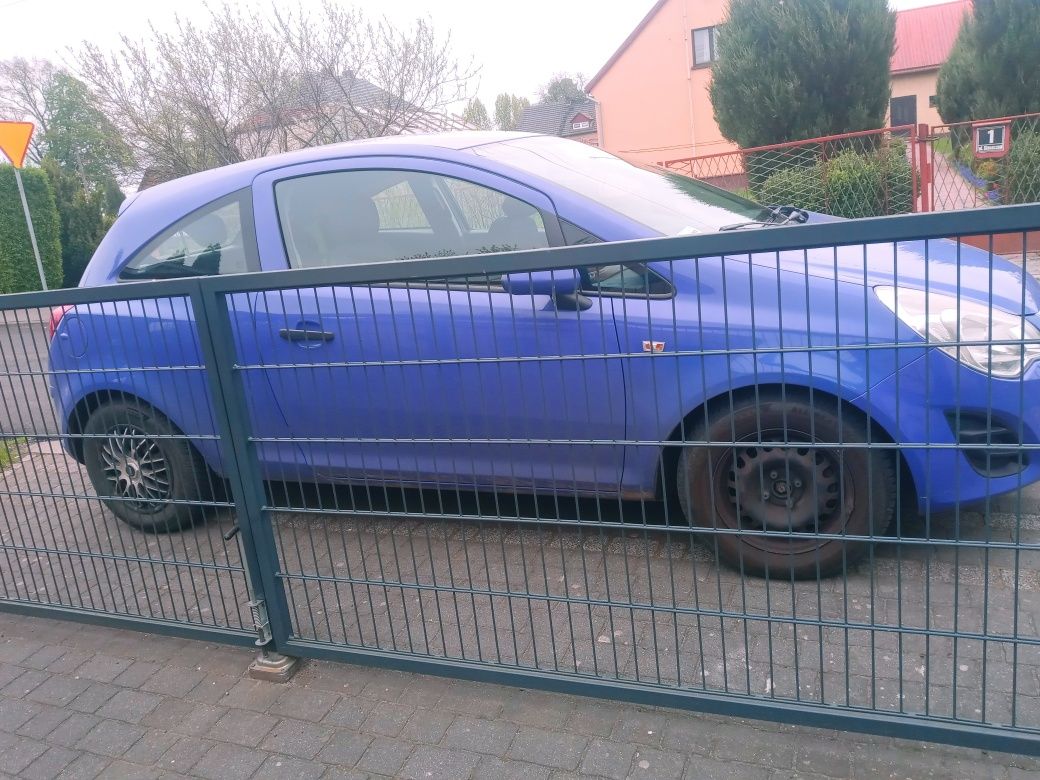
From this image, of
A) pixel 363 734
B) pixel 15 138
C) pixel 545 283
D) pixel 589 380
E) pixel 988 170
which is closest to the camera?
pixel 545 283

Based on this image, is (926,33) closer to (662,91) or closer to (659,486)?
(662,91)

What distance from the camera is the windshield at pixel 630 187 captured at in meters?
3.70

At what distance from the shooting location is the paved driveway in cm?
260

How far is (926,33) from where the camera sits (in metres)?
39.0

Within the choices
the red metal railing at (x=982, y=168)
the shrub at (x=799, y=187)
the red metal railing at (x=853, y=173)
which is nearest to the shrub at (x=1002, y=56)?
the red metal railing at (x=982, y=168)

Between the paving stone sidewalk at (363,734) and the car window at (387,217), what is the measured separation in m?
1.83

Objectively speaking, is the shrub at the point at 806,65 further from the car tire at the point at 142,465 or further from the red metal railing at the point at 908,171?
the car tire at the point at 142,465

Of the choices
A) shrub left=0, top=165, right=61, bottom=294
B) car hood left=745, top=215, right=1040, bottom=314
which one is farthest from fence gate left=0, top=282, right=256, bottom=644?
shrub left=0, top=165, right=61, bottom=294

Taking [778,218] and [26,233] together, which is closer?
[778,218]

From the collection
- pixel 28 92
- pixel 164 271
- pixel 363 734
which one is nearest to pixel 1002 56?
pixel 164 271

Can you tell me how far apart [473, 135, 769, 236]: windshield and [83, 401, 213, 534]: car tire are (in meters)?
1.81

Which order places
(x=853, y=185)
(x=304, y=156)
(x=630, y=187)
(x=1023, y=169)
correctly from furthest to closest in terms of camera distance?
(x=853, y=185), (x=1023, y=169), (x=304, y=156), (x=630, y=187)

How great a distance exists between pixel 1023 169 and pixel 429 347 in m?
8.70

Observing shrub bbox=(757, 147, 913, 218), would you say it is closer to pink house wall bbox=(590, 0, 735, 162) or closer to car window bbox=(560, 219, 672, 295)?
car window bbox=(560, 219, 672, 295)
